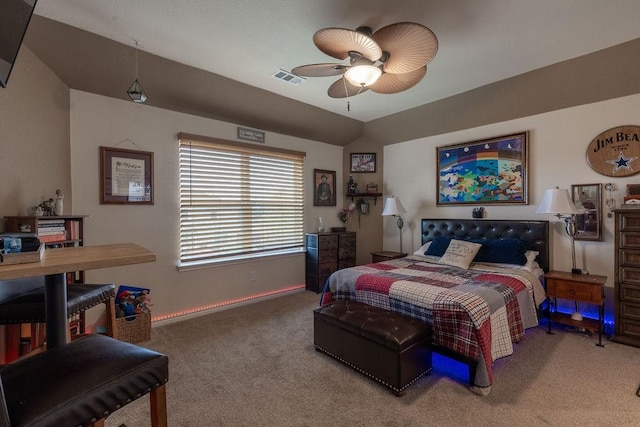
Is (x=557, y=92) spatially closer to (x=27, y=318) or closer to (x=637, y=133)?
(x=637, y=133)

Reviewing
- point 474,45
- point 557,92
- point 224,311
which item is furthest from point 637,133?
point 224,311

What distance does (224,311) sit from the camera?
3807 mm

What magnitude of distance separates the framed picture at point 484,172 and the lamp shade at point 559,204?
0.58m

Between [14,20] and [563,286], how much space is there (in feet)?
14.8

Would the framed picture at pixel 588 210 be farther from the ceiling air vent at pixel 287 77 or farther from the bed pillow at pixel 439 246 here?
the ceiling air vent at pixel 287 77

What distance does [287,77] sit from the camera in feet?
10.8

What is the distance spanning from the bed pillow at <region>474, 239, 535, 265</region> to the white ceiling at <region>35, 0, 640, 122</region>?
1950mm

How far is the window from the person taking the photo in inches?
144

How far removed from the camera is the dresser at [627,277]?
273 cm

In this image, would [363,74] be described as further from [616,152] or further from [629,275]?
[629,275]

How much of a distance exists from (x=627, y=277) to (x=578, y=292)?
42cm

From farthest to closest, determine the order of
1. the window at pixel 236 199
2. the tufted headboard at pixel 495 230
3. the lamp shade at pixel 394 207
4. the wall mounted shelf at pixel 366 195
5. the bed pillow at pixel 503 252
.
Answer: the wall mounted shelf at pixel 366 195
the lamp shade at pixel 394 207
the window at pixel 236 199
the tufted headboard at pixel 495 230
the bed pillow at pixel 503 252

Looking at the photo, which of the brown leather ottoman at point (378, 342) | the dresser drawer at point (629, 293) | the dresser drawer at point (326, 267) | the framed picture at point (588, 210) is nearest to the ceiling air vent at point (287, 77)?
the brown leather ottoman at point (378, 342)

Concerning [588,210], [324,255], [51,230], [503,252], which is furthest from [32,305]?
[588,210]
